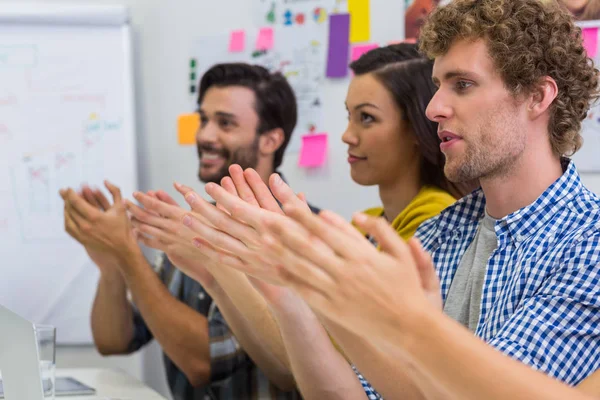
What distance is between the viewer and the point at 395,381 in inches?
41.4

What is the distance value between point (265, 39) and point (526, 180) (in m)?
1.31

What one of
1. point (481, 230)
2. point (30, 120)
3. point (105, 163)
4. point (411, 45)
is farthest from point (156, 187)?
point (481, 230)

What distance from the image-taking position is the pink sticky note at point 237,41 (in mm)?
2422

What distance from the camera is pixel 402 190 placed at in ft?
5.71

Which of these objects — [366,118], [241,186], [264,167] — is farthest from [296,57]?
[241,186]

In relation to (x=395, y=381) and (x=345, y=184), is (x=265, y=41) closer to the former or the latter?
(x=345, y=184)

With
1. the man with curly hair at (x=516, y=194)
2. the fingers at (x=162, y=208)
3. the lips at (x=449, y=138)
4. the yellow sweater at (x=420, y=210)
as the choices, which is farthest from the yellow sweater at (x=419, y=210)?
the fingers at (x=162, y=208)

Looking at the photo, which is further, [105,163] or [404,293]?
[105,163]

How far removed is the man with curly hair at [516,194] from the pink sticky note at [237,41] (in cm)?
111

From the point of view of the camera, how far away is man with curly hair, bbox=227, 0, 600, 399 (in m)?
1.05

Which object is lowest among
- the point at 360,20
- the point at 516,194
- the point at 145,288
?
the point at 145,288

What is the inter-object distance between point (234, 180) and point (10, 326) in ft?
1.14

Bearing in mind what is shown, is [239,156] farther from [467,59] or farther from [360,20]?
[467,59]

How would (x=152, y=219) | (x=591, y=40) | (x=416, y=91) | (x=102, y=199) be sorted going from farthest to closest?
(x=102, y=199) < (x=591, y=40) < (x=416, y=91) < (x=152, y=219)
